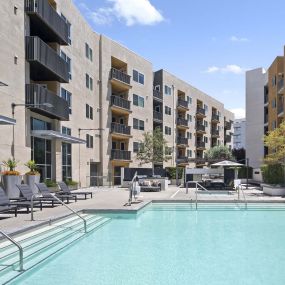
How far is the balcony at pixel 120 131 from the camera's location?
134 feet

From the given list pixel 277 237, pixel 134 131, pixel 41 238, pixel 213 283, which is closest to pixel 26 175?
pixel 41 238

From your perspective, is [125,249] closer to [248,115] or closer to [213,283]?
[213,283]

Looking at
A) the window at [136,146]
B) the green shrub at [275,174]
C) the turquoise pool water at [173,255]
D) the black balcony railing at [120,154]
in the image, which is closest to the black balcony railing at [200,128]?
the window at [136,146]

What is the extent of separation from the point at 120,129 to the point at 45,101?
1910 cm

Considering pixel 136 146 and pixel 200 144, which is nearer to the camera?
pixel 136 146

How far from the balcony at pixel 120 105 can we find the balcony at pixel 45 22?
46.3ft

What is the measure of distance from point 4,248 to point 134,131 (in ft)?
122

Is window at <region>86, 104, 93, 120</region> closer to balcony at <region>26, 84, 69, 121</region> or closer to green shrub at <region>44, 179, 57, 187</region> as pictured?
balcony at <region>26, 84, 69, 121</region>

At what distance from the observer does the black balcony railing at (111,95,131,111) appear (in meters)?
40.8

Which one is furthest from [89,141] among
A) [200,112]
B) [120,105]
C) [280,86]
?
[200,112]

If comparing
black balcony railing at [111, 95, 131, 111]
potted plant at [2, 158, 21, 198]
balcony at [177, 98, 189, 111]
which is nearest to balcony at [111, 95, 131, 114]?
black balcony railing at [111, 95, 131, 111]

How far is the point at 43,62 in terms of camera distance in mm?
22609

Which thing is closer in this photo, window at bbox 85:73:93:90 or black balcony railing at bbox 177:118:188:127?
window at bbox 85:73:93:90

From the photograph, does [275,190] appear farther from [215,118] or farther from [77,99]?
[215,118]
